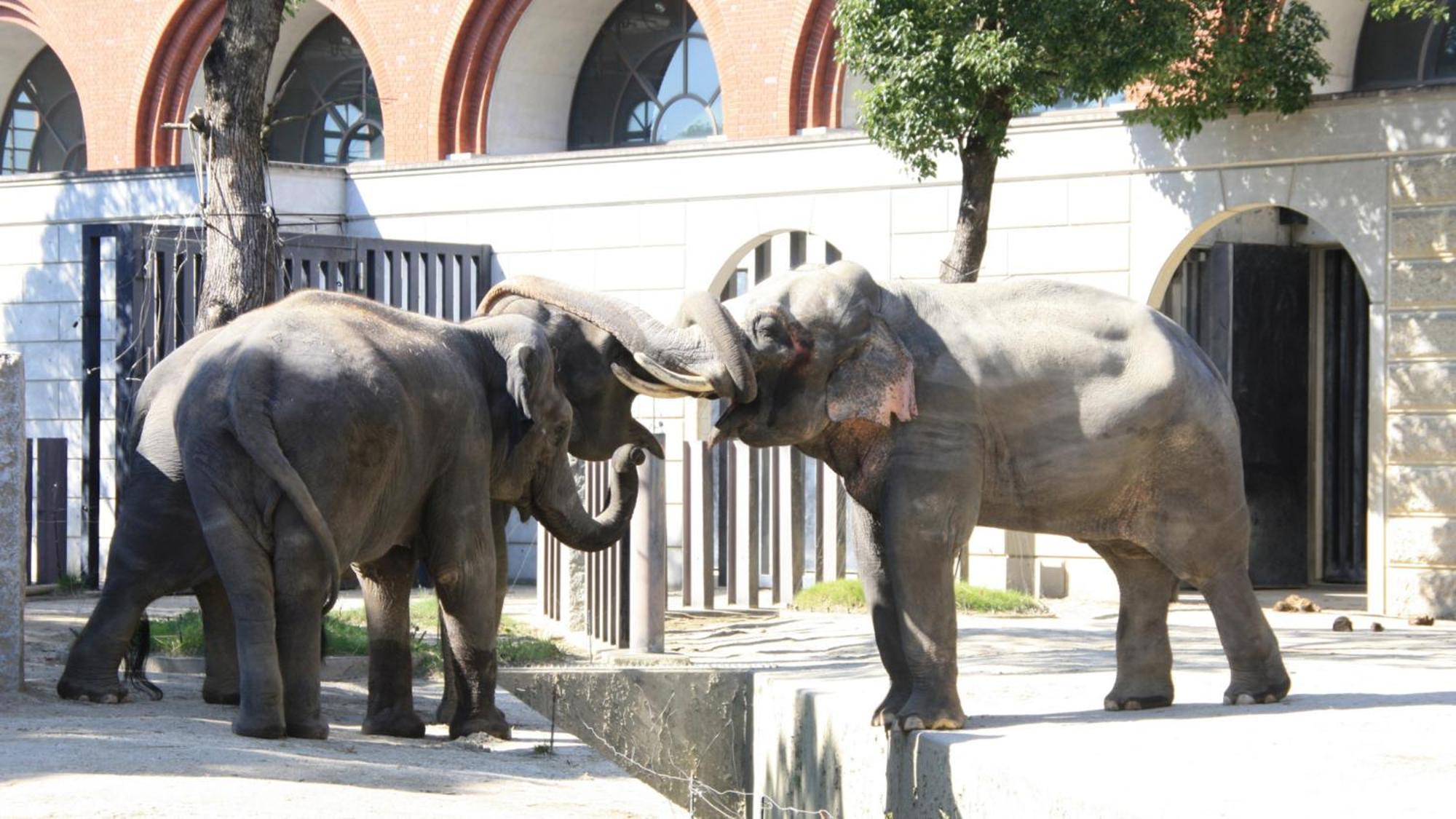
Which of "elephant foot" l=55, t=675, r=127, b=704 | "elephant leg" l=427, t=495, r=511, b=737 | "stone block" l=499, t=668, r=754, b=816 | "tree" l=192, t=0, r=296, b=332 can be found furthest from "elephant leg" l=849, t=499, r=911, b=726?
"tree" l=192, t=0, r=296, b=332

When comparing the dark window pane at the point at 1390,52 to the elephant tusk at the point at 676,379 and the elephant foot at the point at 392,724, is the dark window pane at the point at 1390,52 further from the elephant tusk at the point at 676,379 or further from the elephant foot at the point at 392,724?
the elephant foot at the point at 392,724

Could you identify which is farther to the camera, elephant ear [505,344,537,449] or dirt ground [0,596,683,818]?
elephant ear [505,344,537,449]

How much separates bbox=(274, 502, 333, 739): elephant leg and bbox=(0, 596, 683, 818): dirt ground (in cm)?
13

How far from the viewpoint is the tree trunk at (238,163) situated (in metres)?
11.6

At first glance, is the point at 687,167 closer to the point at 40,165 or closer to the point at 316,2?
the point at 316,2

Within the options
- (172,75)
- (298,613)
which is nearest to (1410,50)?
(298,613)

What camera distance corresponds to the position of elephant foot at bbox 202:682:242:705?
9.39 metres

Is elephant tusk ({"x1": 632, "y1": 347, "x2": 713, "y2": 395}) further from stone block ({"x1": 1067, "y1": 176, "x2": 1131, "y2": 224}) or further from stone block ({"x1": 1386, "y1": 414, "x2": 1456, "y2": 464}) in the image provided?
stone block ({"x1": 1067, "y1": 176, "x2": 1131, "y2": 224})

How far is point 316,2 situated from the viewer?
83.8 ft

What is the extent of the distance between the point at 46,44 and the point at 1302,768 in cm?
2585

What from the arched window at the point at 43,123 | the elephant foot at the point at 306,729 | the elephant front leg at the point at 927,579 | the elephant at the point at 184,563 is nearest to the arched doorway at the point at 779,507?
the elephant at the point at 184,563

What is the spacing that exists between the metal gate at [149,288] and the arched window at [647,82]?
18.1ft

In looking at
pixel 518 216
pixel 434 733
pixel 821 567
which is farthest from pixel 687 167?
pixel 434 733

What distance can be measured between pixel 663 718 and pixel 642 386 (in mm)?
3193
